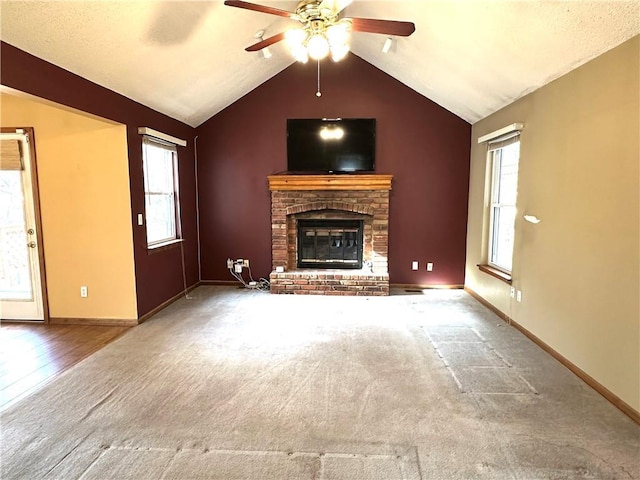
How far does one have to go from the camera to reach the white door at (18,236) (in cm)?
381

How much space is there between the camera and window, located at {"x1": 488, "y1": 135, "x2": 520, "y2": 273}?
13.6ft

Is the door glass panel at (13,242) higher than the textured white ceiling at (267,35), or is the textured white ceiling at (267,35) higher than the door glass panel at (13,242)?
the textured white ceiling at (267,35)

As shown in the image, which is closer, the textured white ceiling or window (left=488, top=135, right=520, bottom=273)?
the textured white ceiling

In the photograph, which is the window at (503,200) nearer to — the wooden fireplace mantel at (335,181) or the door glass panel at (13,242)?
the wooden fireplace mantel at (335,181)

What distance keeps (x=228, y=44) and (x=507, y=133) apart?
3010 mm

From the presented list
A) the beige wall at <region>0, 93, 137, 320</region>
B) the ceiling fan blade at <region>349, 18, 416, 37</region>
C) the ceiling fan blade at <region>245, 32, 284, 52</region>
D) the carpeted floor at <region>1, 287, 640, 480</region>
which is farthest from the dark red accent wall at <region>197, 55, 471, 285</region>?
the ceiling fan blade at <region>349, 18, 416, 37</region>

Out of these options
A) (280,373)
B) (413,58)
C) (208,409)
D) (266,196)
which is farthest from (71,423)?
(413,58)

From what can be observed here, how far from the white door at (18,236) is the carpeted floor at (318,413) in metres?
1.36

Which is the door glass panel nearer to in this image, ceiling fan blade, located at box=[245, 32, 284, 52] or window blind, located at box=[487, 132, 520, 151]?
ceiling fan blade, located at box=[245, 32, 284, 52]

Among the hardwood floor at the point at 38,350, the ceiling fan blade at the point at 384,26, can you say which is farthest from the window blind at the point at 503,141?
the hardwood floor at the point at 38,350

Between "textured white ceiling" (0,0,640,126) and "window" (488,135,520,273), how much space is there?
506mm

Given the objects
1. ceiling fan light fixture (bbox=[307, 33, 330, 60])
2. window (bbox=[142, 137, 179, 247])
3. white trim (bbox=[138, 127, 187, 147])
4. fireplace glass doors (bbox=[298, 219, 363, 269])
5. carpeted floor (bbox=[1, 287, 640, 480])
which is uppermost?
ceiling fan light fixture (bbox=[307, 33, 330, 60])

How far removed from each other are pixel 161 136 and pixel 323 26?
100 inches

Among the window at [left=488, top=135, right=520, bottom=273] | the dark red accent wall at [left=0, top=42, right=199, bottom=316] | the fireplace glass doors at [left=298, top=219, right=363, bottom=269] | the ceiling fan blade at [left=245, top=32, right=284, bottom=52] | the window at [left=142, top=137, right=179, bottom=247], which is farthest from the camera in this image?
the fireplace glass doors at [left=298, top=219, right=363, bottom=269]
